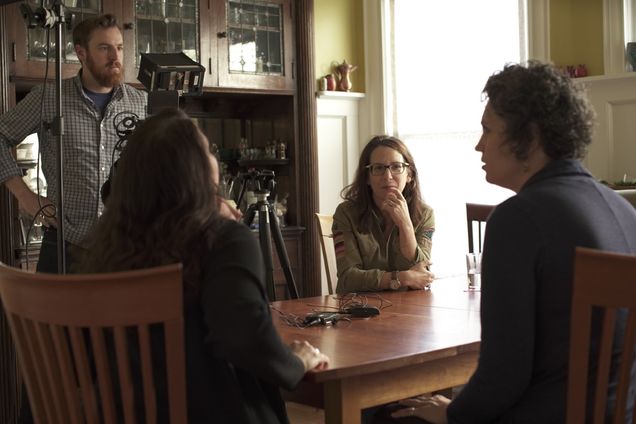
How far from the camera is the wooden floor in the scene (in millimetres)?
3963

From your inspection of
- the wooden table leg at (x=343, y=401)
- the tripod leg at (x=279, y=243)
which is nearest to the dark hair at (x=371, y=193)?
the tripod leg at (x=279, y=243)

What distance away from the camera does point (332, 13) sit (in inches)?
213

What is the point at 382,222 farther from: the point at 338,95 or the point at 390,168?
the point at 338,95

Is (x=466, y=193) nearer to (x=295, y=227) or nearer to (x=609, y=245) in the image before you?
(x=295, y=227)

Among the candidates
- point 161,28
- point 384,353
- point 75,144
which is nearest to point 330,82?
point 161,28

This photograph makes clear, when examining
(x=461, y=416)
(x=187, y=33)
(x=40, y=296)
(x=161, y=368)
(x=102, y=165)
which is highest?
(x=187, y=33)

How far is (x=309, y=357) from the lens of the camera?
1683mm

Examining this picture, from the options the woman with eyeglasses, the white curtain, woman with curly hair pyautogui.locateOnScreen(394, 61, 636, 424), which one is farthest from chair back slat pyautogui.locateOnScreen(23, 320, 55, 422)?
the white curtain

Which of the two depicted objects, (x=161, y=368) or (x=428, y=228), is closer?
(x=161, y=368)

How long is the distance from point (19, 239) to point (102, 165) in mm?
866

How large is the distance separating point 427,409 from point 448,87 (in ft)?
11.5

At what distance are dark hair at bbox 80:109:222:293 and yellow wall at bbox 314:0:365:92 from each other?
12.7 ft

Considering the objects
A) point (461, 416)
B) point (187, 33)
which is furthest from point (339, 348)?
point (187, 33)

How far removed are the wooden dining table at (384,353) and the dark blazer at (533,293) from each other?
0.26 m
